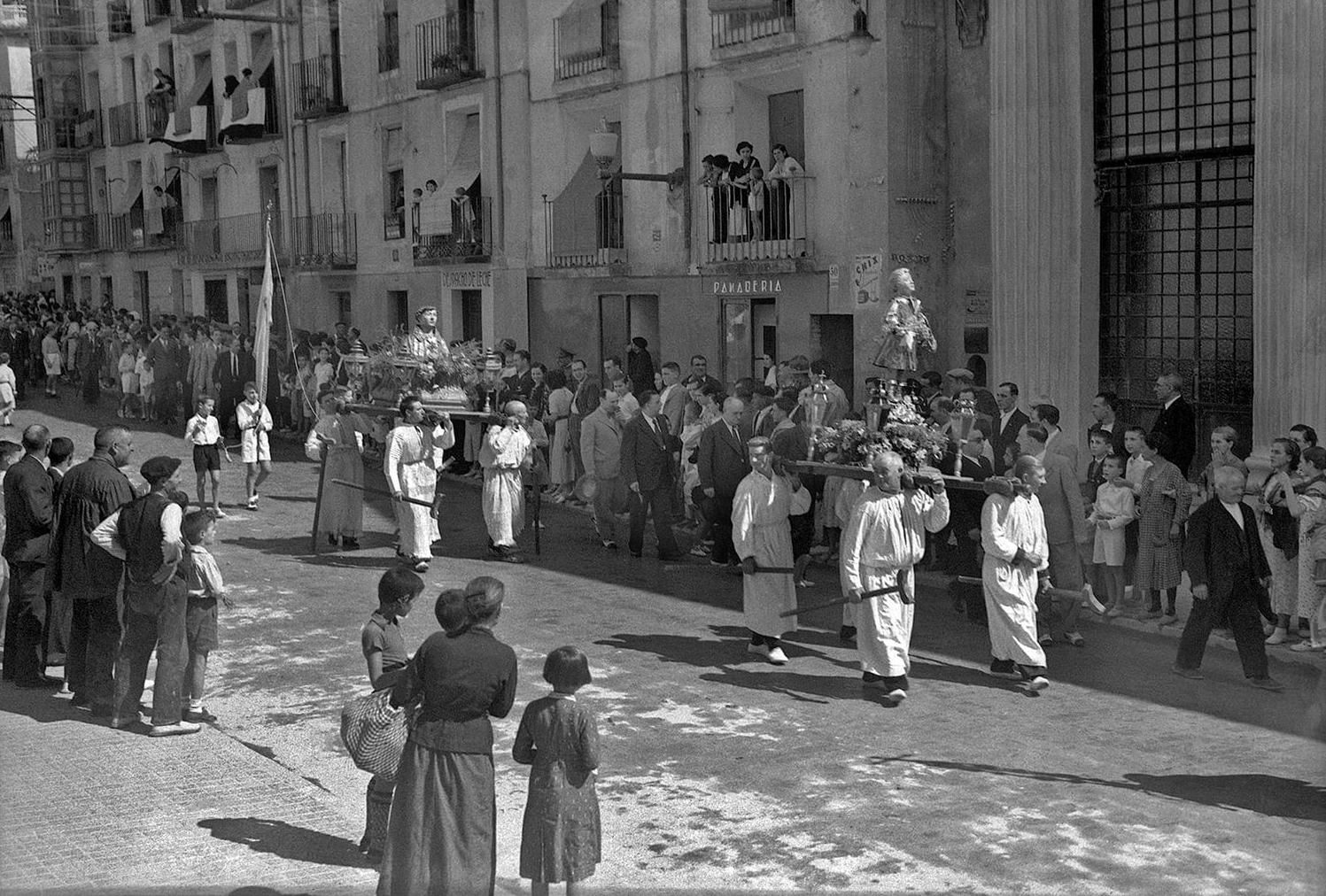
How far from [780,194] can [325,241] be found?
14852 mm

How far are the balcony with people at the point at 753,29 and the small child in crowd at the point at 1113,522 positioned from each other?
9.49 metres

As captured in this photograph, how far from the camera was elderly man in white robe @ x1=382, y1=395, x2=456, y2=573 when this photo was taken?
15234mm

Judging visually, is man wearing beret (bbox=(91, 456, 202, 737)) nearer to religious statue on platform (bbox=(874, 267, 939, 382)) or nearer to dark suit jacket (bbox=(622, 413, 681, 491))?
dark suit jacket (bbox=(622, 413, 681, 491))

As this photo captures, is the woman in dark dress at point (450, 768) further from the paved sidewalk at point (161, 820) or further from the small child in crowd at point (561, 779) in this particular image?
the paved sidewalk at point (161, 820)

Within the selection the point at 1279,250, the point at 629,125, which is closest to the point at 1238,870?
the point at 1279,250

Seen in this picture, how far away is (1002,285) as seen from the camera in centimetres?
1792

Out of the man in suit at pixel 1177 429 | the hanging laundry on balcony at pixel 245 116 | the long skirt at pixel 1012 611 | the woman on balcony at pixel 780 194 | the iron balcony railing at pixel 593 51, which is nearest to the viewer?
the long skirt at pixel 1012 611

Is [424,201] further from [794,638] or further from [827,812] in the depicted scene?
[827,812]

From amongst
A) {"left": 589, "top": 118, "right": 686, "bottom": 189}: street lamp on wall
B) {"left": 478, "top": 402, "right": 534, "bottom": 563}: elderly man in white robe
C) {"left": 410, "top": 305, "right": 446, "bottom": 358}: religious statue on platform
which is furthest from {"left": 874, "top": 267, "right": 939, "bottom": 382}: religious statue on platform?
{"left": 589, "top": 118, "right": 686, "bottom": 189}: street lamp on wall

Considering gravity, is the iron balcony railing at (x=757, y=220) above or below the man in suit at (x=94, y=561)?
above

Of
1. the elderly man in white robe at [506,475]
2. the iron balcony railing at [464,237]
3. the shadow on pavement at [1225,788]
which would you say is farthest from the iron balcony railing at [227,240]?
the shadow on pavement at [1225,788]

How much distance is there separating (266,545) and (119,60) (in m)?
29.2

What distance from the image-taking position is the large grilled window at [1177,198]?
16016mm

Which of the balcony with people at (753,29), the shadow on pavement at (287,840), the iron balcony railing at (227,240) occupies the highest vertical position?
the balcony with people at (753,29)
